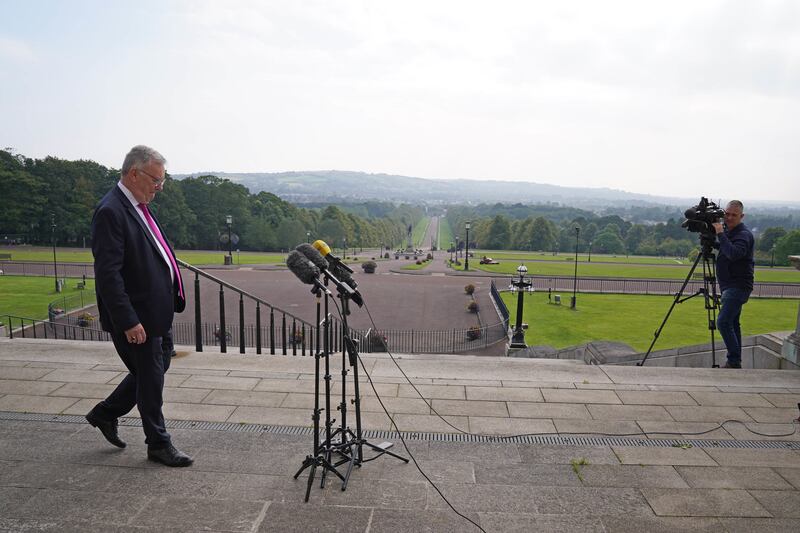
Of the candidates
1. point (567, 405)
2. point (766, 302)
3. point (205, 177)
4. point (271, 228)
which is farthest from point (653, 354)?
point (205, 177)

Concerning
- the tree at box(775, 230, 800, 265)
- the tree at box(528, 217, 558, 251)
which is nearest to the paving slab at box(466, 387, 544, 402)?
the tree at box(775, 230, 800, 265)

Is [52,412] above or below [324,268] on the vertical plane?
below

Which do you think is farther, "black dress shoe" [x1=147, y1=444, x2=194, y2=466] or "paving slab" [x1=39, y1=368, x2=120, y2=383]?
"paving slab" [x1=39, y1=368, x2=120, y2=383]

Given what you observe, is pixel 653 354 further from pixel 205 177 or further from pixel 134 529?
pixel 205 177

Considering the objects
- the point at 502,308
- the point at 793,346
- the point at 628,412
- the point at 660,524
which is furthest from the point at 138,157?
the point at 502,308

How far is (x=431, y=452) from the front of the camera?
4.25 metres

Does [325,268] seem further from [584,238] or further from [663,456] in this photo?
[584,238]

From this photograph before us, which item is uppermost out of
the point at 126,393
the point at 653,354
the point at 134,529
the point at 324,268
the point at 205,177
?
the point at 205,177

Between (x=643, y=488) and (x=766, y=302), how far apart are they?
32.3m

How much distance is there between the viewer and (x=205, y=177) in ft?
228

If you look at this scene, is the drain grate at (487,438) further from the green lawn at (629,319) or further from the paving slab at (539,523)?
the green lawn at (629,319)

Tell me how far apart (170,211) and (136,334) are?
Answer: 6293 centimetres

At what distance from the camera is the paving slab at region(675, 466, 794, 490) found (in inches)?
150

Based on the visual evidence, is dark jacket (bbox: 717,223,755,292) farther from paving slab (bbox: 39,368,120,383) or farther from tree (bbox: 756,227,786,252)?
tree (bbox: 756,227,786,252)
